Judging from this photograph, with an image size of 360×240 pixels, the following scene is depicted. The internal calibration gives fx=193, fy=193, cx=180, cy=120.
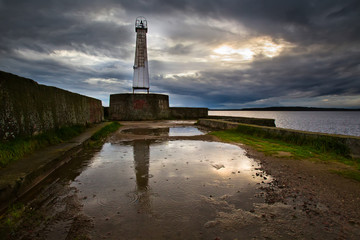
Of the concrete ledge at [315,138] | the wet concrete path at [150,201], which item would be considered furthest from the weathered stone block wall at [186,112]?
the wet concrete path at [150,201]

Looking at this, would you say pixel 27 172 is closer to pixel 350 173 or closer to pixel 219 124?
pixel 350 173

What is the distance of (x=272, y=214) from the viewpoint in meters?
2.30

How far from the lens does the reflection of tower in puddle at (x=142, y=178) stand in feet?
8.32

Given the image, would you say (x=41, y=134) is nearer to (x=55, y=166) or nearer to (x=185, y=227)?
(x=55, y=166)

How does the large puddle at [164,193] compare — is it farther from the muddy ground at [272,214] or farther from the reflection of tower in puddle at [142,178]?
the muddy ground at [272,214]

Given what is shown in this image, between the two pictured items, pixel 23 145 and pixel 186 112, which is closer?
pixel 23 145

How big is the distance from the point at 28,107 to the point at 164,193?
4.44 m

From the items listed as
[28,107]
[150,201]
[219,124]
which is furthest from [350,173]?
[219,124]

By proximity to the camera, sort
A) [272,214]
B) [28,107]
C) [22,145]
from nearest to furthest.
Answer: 1. [272,214]
2. [22,145]
3. [28,107]

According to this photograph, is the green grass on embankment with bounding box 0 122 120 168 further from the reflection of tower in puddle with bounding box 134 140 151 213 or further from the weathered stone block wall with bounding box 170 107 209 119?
the weathered stone block wall with bounding box 170 107 209 119

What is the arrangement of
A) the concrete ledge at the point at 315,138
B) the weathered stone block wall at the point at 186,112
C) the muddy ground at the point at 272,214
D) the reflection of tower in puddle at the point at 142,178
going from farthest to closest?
the weathered stone block wall at the point at 186,112 < the concrete ledge at the point at 315,138 < the reflection of tower in puddle at the point at 142,178 < the muddy ground at the point at 272,214

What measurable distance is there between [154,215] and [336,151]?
5.59 m

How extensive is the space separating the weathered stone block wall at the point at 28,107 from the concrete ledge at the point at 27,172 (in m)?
0.77

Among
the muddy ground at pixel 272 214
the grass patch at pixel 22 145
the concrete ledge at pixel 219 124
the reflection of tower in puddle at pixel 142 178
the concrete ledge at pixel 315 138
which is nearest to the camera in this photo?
the muddy ground at pixel 272 214
